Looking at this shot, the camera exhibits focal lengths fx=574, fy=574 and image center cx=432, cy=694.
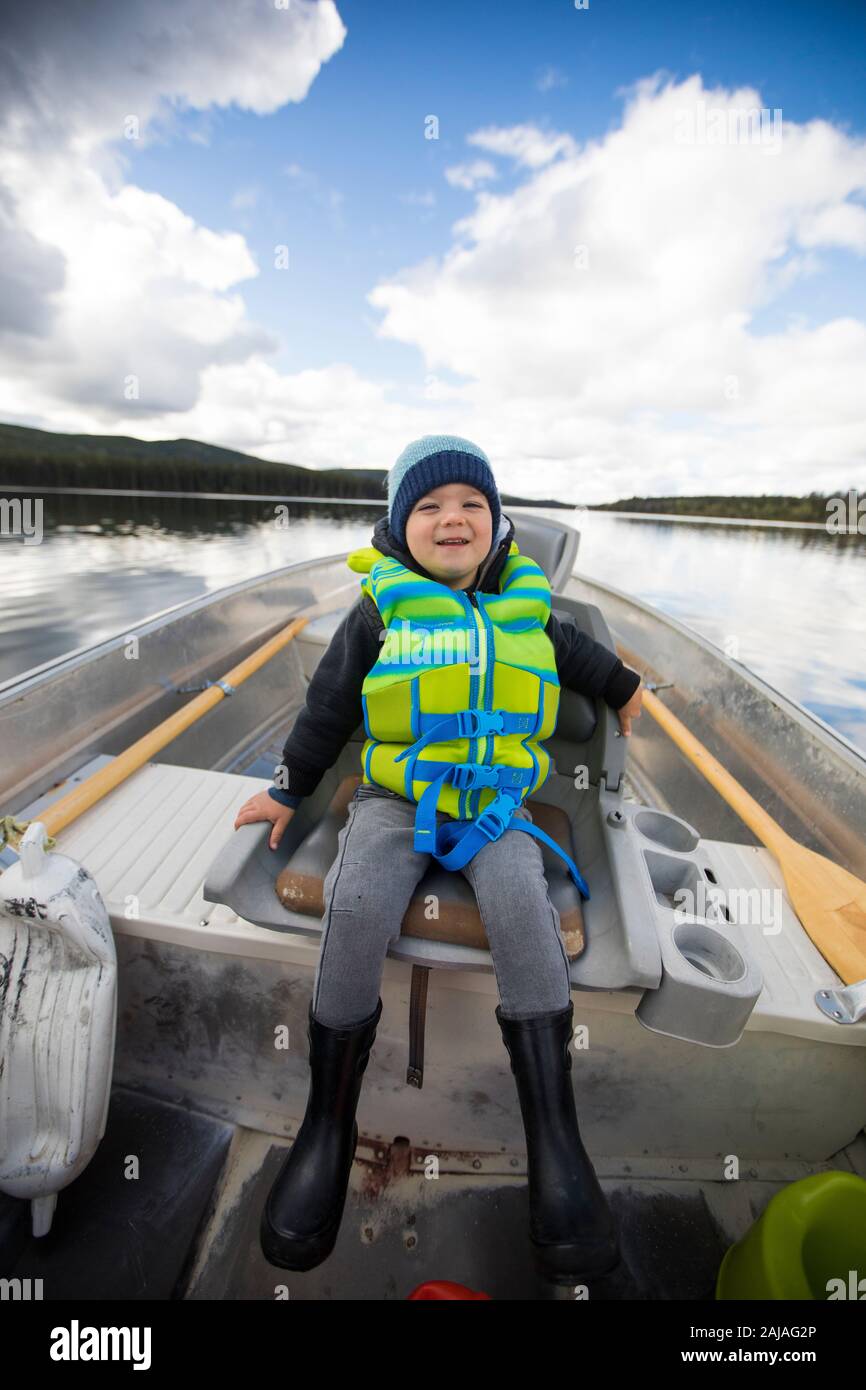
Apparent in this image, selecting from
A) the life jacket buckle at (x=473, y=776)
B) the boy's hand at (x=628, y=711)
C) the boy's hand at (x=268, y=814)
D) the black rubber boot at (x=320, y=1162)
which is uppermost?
the boy's hand at (x=628, y=711)

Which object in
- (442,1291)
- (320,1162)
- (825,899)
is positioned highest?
(825,899)

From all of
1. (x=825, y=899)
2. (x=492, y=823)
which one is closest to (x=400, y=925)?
(x=492, y=823)

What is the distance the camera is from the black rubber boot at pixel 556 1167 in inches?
42.9

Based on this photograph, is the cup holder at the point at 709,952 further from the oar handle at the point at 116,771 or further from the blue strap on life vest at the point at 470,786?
the oar handle at the point at 116,771

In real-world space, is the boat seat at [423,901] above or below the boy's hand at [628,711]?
below

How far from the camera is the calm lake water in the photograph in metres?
7.34

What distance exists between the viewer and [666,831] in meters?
1.96

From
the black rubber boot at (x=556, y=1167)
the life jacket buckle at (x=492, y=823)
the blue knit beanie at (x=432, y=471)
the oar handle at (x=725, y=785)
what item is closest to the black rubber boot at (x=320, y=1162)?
the black rubber boot at (x=556, y=1167)

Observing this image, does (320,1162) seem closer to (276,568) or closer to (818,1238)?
(818,1238)

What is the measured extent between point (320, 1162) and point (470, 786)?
2.82 feet

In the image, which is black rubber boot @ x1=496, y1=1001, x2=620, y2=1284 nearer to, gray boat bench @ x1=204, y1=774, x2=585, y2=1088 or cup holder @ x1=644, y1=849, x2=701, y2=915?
Result: gray boat bench @ x1=204, y1=774, x2=585, y2=1088

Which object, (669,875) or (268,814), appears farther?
(669,875)

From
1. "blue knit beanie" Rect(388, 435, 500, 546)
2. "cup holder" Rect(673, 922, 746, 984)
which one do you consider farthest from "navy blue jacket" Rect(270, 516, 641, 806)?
"cup holder" Rect(673, 922, 746, 984)
